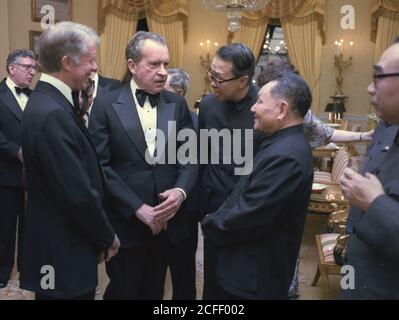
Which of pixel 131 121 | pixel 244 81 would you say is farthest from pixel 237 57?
pixel 131 121

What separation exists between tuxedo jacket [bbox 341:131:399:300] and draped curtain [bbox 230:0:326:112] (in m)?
7.96

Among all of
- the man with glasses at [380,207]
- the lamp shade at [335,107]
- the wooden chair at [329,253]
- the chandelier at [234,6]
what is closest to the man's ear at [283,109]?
the man with glasses at [380,207]

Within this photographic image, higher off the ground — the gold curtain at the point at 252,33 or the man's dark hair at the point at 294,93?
the gold curtain at the point at 252,33

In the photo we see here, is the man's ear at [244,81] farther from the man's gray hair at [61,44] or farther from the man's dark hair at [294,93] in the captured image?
the man's gray hair at [61,44]

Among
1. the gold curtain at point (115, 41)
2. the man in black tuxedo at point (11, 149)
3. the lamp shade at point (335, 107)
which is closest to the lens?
the man in black tuxedo at point (11, 149)

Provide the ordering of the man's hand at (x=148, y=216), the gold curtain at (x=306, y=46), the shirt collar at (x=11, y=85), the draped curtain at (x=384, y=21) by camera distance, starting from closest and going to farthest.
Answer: the man's hand at (x=148, y=216), the shirt collar at (x=11, y=85), the draped curtain at (x=384, y=21), the gold curtain at (x=306, y=46)

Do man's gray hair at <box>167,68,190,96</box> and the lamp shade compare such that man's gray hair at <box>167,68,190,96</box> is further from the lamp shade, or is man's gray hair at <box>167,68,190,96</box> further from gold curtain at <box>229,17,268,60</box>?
gold curtain at <box>229,17,268,60</box>

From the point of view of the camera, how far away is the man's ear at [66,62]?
1849 mm

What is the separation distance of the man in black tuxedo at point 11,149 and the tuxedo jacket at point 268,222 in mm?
2118

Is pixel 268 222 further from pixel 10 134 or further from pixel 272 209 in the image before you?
pixel 10 134

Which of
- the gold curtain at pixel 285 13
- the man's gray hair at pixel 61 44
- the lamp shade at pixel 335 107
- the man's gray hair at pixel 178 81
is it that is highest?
the gold curtain at pixel 285 13

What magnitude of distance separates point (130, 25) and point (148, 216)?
7.45 metres

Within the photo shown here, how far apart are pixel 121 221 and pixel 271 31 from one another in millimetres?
8124
